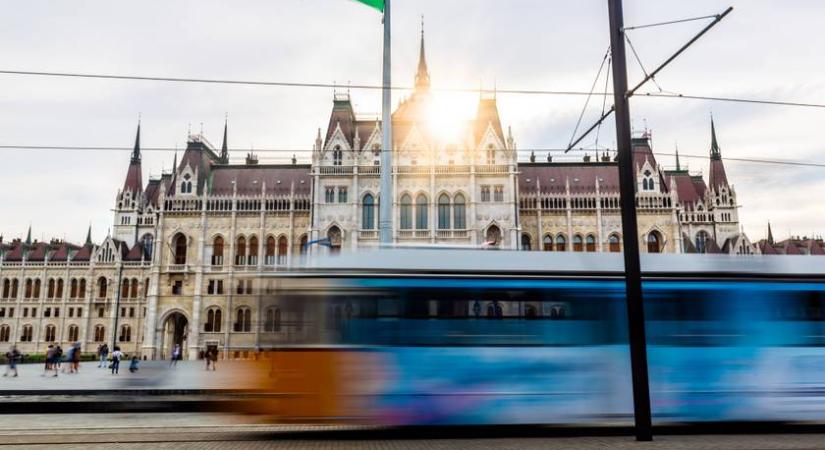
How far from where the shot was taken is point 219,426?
36.3 ft

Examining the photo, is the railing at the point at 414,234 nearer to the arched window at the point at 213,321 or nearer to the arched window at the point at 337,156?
the arched window at the point at 337,156

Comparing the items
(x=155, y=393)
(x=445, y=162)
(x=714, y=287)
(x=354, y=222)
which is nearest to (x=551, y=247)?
(x=445, y=162)

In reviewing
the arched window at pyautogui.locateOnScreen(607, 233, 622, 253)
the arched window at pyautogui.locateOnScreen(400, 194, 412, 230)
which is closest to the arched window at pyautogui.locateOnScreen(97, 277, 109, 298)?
the arched window at pyautogui.locateOnScreen(400, 194, 412, 230)

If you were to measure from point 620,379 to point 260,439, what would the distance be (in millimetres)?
5661

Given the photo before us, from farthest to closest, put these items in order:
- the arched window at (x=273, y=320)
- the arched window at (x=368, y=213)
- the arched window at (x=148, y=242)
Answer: the arched window at (x=148, y=242) < the arched window at (x=368, y=213) < the arched window at (x=273, y=320)

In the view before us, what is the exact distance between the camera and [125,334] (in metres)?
61.4

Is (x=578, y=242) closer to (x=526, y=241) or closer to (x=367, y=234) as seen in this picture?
(x=526, y=241)

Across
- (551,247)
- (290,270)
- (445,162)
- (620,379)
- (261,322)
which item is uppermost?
(445,162)

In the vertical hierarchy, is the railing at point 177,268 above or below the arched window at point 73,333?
above

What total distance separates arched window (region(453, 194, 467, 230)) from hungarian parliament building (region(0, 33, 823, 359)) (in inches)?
3.2

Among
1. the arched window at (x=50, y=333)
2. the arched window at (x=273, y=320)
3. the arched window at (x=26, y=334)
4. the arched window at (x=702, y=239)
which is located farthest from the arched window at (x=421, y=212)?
the arched window at (x=26, y=334)

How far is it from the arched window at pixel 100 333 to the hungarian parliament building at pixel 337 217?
142 millimetres

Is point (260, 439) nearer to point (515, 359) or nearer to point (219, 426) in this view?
point (219, 426)

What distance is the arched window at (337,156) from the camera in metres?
50.4
